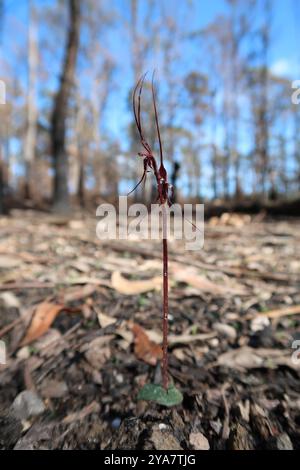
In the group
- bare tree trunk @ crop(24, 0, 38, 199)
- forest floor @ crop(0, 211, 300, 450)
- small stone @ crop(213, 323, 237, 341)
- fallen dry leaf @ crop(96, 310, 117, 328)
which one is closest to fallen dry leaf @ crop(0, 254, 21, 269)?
forest floor @ crop(0, 211, 300, 450)

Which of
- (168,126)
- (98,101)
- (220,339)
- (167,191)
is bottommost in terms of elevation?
(220,339)

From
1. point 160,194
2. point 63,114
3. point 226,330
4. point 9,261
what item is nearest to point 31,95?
point 63,114

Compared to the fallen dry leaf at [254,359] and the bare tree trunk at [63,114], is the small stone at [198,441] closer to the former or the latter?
the fallen dry leaf at [254,359]

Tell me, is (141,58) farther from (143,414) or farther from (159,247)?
(143,414)

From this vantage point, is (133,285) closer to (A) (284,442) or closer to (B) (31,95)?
(A) (284,442)

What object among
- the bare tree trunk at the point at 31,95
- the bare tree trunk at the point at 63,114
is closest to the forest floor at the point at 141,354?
the bare tree trunk at the point at 63,114

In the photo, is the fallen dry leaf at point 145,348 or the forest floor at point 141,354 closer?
the forest floor at point 141,354
